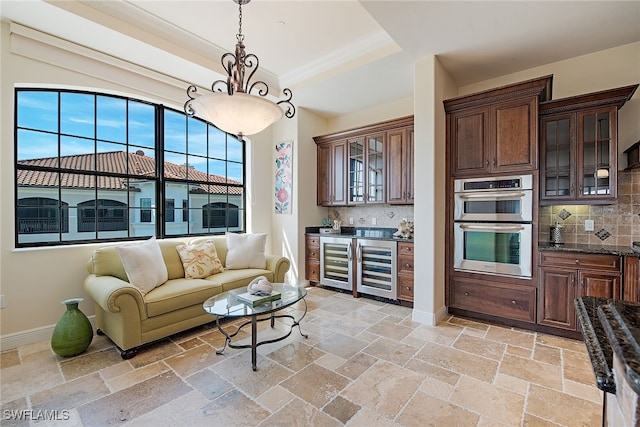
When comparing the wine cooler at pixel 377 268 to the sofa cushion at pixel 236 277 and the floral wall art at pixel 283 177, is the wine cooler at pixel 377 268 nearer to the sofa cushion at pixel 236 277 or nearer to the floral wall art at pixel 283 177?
the sofa cushion at pixel 236 277

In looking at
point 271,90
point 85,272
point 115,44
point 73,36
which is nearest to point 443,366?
point 85,272

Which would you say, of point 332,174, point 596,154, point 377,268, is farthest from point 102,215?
point 596,154

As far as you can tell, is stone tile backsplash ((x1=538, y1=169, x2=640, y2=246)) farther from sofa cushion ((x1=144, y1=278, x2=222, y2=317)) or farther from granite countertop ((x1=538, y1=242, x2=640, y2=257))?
sofa cushion ((x1=144, y1=278, x2=222, y2=317))

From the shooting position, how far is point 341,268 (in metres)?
4.50

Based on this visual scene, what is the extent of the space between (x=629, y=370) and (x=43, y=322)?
420 centimetres

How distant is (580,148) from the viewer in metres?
2.95

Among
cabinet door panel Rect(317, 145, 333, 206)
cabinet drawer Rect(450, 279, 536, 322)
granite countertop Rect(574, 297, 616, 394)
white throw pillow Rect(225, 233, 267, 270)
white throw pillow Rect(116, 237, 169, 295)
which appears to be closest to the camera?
granite countertop Rect(574, 297, 616, 394)

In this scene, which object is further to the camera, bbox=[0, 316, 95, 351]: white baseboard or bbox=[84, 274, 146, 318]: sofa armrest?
bbox=[0, 316, 95, 351]: white baseboard

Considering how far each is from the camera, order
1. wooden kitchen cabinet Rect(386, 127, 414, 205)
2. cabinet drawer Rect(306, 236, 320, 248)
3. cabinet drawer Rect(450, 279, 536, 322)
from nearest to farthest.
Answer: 1. cabinet drawer Rect(450, 279, 536, 322)
2. wooden kitchen cabinet Rect(386, 127, 414, 205)
3. cabinet drawer Rect(306, 236, 320, 248)

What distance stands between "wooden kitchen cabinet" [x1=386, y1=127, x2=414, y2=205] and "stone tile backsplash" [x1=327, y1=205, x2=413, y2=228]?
0.38m

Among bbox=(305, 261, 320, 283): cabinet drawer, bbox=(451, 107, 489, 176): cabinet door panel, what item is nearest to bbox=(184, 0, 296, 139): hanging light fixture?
bbox=(451, 107, 489, 176): cabinet door panel

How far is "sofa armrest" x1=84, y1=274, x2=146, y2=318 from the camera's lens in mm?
2410

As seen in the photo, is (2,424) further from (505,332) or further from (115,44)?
(505,332)

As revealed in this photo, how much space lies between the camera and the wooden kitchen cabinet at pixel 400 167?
4.10m
